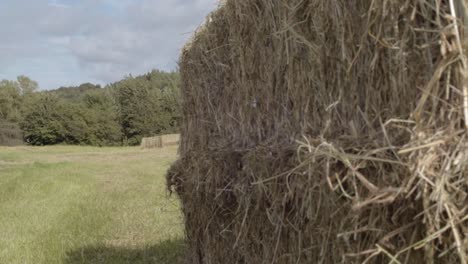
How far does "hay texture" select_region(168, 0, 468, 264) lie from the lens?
7.49ft

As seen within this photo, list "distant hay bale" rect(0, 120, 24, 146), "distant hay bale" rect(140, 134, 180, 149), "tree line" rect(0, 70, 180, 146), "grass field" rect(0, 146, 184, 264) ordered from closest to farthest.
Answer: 1. "grass field" rect(0, 146, 184, 264)
2. "distant hay bale" rect(140, 134, 180, 149)
3. "tree line" rect(0, 70, 180, 146)
4. "distant hay bale" rect(0, 120, 24, 146)

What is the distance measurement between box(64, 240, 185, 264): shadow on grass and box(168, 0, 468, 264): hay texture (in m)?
2.89

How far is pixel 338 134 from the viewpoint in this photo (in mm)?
3043

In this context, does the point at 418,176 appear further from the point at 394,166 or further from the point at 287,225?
the point at 287,225

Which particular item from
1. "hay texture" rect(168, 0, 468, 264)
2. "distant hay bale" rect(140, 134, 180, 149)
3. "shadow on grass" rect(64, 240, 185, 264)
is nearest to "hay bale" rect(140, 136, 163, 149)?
"distant hay bale" rect(140, 134, 180, 149)

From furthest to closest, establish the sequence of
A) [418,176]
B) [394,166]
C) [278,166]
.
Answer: [278,166] < [394,166] < [418,176]

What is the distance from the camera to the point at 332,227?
9.91ft

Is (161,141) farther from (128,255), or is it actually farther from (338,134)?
(338,134)

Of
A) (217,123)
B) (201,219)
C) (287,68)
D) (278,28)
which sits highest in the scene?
(278,28)

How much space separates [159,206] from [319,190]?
32.8ft

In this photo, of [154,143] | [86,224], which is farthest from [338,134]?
[154,143]

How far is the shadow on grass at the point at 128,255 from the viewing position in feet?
25.3

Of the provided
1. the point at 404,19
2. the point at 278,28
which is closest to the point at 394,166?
the point at 404,19

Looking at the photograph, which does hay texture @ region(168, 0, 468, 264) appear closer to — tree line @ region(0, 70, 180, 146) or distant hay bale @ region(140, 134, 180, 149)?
distant hay bale @ region(140, 134, 180, 149)
